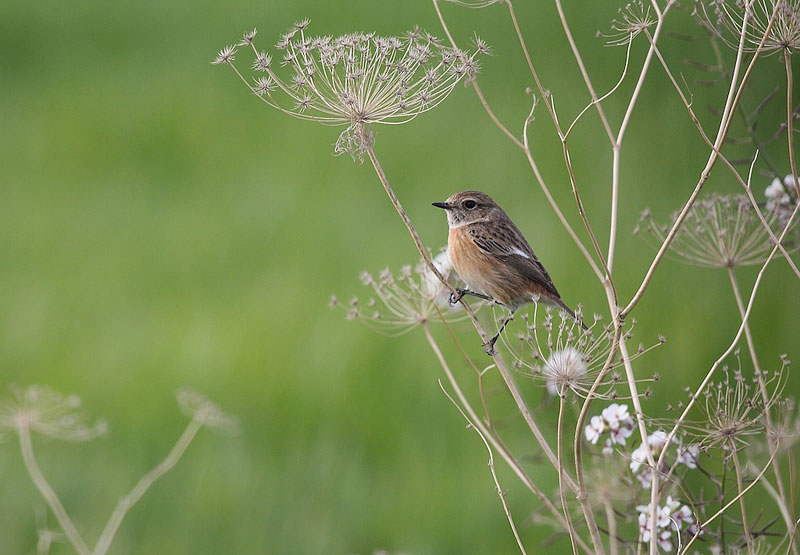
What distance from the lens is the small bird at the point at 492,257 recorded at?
12.6 feet

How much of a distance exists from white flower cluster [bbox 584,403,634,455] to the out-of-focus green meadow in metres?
1.54

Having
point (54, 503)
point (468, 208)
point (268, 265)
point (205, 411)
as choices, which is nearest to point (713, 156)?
point (468, 208)

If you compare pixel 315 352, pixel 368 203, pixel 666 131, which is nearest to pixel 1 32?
pixel 368 203

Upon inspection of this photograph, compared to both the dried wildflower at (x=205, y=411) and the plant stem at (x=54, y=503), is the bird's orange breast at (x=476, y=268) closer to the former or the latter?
the dried wildflower at (x=205, y=411)

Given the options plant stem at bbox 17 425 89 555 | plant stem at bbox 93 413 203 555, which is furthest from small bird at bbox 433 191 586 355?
plant stem at bbox 17 425 89 555

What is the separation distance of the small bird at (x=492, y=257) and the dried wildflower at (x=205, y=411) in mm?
1367

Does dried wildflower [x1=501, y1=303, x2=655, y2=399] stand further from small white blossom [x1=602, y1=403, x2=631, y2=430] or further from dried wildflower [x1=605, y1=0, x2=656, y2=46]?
dried wildflower [x1=605, y1=0, x2=656, y2=46]

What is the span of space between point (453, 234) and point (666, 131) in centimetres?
297

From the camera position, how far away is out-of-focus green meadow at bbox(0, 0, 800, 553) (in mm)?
4832

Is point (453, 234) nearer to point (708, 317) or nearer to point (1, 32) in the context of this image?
point (708, 317)

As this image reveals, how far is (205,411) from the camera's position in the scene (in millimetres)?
4328

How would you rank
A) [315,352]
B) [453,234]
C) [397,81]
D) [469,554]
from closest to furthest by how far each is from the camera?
1. [397,81]
2. [453,234]
3. [469,554]
4. [315,352]

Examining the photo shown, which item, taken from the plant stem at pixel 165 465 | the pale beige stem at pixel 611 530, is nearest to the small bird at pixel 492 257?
the pale beige stem at pixel 611 530

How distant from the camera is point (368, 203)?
6457 mm
